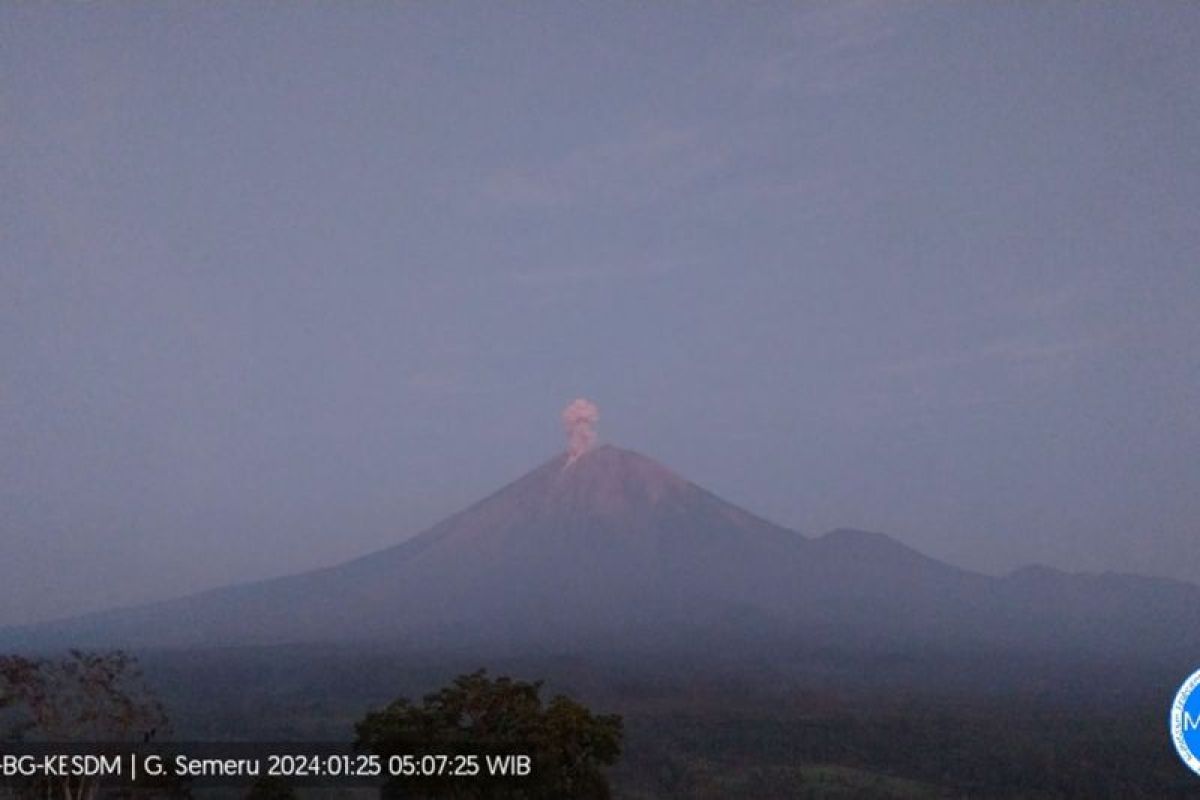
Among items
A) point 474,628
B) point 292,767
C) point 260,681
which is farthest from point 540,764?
point 474,628

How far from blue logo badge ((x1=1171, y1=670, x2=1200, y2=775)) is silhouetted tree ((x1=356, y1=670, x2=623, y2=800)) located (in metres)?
9.43

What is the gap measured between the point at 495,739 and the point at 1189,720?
456 inches

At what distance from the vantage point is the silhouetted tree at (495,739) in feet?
69.5

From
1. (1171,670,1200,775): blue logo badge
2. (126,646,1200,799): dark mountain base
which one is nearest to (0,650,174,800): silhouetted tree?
(1171,670,1200,775): blue logo badge

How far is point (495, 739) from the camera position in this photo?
21562mm

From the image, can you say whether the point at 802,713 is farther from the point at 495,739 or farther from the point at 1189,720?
the point at 495,739

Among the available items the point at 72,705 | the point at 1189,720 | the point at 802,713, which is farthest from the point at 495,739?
the point at 802,713

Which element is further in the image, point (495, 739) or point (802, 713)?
point (802, 713)

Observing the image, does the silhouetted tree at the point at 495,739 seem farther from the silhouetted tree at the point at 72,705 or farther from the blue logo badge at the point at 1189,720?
the blue logo badge at the point at 1189,720

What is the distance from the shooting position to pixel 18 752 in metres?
20.8

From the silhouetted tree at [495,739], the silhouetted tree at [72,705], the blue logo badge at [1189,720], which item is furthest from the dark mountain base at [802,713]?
the silhouetted tree at [72,705]

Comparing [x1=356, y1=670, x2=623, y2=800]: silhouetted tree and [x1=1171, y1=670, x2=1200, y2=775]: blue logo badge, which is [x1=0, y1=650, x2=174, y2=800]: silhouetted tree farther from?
[x1=1171, y1=670, x2=1200, y2=775]: blue logo badge

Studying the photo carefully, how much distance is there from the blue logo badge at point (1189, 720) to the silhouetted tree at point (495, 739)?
371 inches

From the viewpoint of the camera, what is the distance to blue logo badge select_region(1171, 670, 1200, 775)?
20125 millimetres
